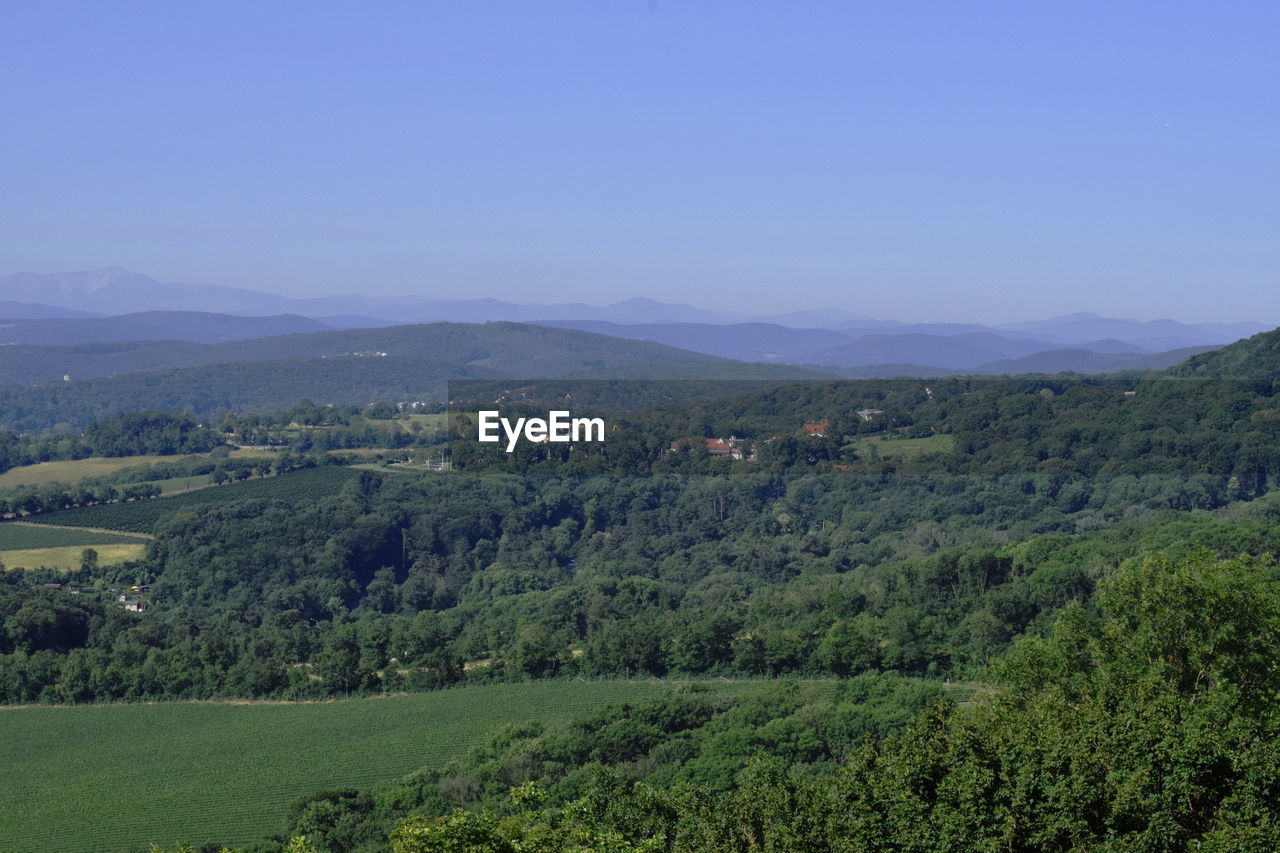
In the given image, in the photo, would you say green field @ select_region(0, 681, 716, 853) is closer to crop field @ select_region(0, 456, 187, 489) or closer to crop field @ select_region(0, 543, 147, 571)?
crop field @ select_region(0, 543, 147, 571)

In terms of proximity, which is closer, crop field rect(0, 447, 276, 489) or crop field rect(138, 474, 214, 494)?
crop field rect(138, 474, 214, 494)

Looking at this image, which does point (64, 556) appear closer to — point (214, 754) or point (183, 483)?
point (183, 483)

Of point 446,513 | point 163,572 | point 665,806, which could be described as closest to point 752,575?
point 446,513

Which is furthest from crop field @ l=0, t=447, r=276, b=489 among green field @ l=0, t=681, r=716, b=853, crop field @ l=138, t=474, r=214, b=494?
green field @ l=0, t=681, r=716, b=853

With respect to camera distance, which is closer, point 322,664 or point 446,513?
point 322,664

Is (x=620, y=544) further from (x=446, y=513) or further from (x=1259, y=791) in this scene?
(x=1259, y=791)

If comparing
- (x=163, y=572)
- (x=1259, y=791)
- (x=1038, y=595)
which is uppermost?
(x=1259, y=791)

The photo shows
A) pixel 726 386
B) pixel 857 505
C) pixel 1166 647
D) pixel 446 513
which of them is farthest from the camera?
pixel 726 386
